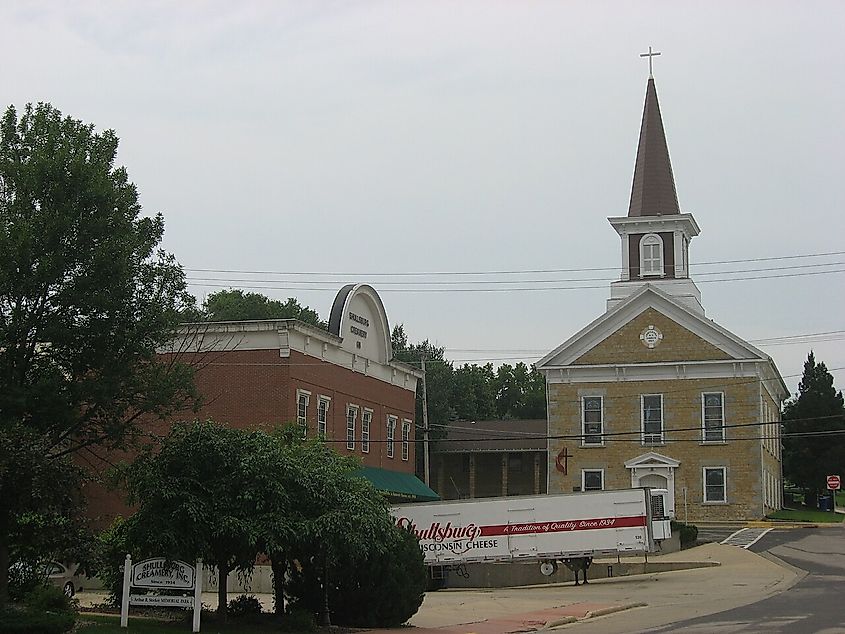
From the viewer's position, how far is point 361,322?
46125mm

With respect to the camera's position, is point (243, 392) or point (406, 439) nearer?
point (243, 392)

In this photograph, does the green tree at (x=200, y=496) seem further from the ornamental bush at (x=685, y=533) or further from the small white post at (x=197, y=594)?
the ornamental bush at (x=685, y=533)

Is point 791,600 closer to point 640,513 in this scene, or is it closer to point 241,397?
point 640,513

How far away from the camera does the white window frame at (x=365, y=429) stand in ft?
151

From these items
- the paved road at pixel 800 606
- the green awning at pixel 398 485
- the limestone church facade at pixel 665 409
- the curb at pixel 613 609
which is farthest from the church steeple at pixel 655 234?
the curb at pixel 613 609

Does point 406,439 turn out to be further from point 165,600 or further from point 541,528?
point 165,600

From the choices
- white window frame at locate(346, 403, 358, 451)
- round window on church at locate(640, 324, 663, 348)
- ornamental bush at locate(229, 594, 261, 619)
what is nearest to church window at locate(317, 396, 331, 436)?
white window frame at locate(346, 403, 358, 451)

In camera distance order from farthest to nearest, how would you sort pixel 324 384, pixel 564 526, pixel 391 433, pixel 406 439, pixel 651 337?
1. pixel 651 337
2. pixel 406 439
3. pixel 391 433
4. pixel 324 384
5. pixel 564 526

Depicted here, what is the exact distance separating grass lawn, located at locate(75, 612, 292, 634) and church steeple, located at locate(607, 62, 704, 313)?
142 ft

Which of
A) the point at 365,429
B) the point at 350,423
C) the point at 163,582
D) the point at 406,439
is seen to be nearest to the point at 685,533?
the point at 406,439

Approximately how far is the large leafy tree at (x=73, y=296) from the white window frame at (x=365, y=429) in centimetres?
2368

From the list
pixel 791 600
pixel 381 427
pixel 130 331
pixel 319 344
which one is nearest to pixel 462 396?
pixel 381 427

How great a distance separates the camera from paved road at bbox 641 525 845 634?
21.5 meters

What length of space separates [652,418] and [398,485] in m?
17.2
